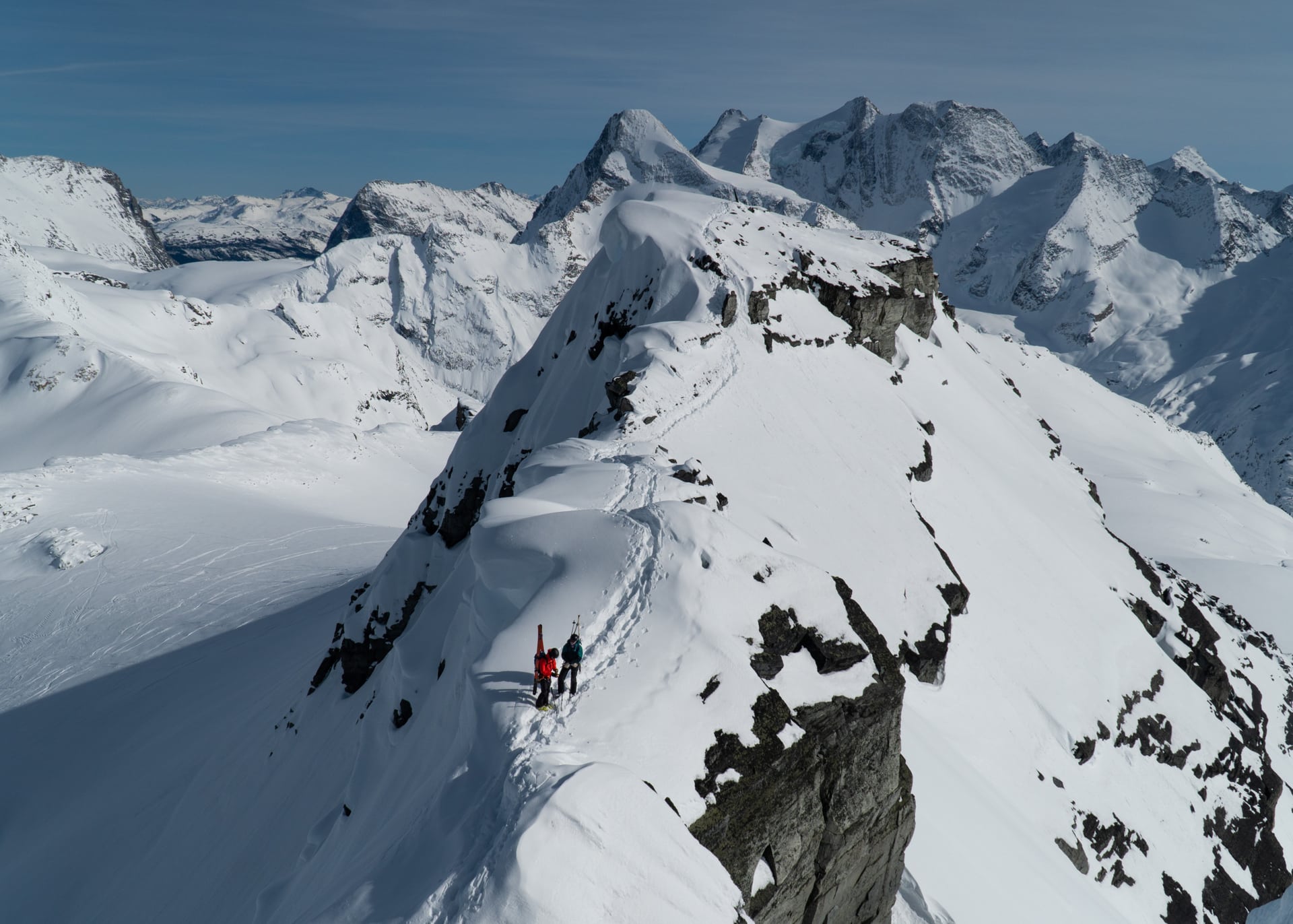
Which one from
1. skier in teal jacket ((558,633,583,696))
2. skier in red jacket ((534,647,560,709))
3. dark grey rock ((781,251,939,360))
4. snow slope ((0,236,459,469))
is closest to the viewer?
skier in red jacket ((534,647,560,709))

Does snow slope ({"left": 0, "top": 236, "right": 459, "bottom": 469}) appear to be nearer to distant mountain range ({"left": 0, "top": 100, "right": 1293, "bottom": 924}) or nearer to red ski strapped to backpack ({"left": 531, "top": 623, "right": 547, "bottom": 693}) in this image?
distant mountain range ({"left": 0, "top": 100, "right": 1293, "bottom": 924})

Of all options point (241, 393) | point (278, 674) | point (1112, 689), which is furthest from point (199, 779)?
point (241, 393)

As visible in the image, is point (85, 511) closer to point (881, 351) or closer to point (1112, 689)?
point (881, 351)

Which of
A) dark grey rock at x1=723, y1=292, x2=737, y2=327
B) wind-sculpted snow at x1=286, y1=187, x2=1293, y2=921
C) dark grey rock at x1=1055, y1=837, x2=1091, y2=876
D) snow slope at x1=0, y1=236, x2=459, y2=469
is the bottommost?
snow slope at x1=0, y1=236, x2=459, y2=469

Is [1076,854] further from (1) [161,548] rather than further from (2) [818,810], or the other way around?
(1) [161,548]

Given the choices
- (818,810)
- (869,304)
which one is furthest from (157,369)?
(818,810)

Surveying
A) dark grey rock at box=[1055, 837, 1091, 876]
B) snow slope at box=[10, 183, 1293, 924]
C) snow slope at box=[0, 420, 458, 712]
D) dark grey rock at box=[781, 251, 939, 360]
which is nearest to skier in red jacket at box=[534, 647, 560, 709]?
snow slope at box=[10, 183, 1293, 924]
